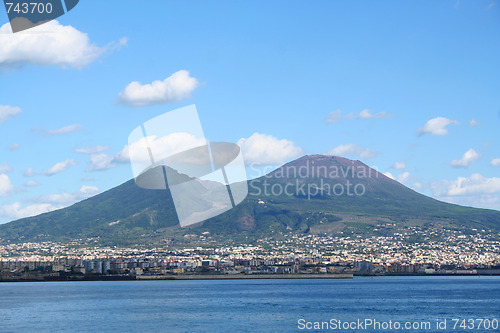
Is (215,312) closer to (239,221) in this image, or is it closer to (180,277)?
(180,277)

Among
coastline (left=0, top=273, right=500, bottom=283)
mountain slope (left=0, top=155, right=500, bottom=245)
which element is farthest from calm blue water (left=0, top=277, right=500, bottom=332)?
mountain slope (left=0, top=155, right=500, bottom=245)

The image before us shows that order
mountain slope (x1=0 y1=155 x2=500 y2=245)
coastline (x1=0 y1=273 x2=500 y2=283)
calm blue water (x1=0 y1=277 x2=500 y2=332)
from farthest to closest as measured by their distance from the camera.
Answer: mountain slope (x1=0 y1=155 x2=500 y2=245), coastline (x1=0 y1=273 x2=500 y2=283), calm blue water (x1=0 y1=277 x2=500 y2=332)

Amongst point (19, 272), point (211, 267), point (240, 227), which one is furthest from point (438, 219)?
point (19, 272)

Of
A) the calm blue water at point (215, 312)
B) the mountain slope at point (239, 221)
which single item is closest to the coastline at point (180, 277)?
the calm blue water at point (215, 312)

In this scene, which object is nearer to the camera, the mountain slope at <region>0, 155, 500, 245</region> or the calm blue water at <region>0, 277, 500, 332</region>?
the calm blue water at <region>0, 277, 500, 332</region>

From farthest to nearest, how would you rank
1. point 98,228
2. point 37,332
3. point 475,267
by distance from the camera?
point 98,228 → point 475,267 → point 37,332

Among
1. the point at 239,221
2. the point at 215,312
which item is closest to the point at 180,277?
the point at 215,312

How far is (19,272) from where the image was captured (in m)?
105

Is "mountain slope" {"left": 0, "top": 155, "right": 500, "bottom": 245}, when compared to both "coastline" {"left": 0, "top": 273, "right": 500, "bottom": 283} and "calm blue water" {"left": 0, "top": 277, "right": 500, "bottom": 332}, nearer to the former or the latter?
"coastline" {"left": 0, "top": 273, "right": 500, "bottom": 283}

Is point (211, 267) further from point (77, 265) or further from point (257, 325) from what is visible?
point (257, 325)

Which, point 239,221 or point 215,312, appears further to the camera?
point 239,221

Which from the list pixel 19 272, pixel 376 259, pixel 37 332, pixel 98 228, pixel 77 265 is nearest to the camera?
pixel 37 332

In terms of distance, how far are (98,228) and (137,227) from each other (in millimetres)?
10575

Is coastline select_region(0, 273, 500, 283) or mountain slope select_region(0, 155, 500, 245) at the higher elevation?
mountain slope select_region(0, 155, 500, 245)
